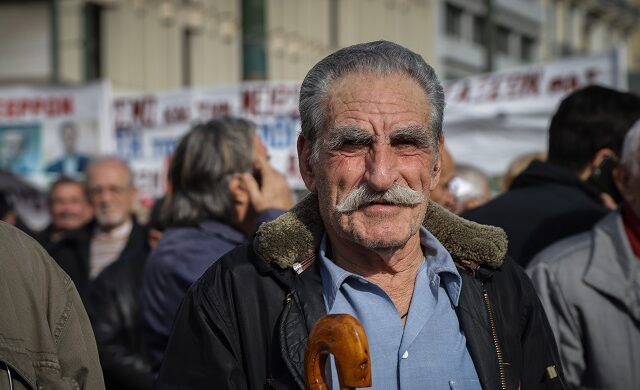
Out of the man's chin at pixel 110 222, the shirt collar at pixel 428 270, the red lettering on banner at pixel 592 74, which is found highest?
the red lettering on banner at pixel 592 74

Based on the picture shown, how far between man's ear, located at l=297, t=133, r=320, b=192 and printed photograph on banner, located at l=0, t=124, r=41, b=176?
8.63m

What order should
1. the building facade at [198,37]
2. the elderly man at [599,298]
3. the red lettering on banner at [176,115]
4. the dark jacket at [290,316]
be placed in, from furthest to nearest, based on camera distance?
the building facade at [198,37]
the red lettering on banner at [176,115]
the elderly man at [599,298]
the dark jacket at [290,316]

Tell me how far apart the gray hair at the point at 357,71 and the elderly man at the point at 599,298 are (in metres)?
1.27

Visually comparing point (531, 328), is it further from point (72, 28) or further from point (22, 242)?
point (72, 28)

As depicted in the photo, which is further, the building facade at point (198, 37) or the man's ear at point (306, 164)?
the building facade at point (198, 37)

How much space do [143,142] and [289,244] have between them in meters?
8.26

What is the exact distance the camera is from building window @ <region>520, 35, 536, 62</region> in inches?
2199

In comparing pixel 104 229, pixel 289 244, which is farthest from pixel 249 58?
pixel 289 244

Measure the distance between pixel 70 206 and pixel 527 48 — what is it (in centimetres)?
4820

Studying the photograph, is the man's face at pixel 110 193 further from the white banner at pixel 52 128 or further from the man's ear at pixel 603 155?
the man's ear at pixel 603 155

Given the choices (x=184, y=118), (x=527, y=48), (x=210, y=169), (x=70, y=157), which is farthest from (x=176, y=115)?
(x=527, y=48)

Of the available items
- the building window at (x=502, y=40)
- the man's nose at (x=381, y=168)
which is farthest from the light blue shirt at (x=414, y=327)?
the building window at (x=502, y=40)

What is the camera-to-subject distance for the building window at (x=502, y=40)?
52.6 metres

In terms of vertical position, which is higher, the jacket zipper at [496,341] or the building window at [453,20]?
the building window at [453,20]
